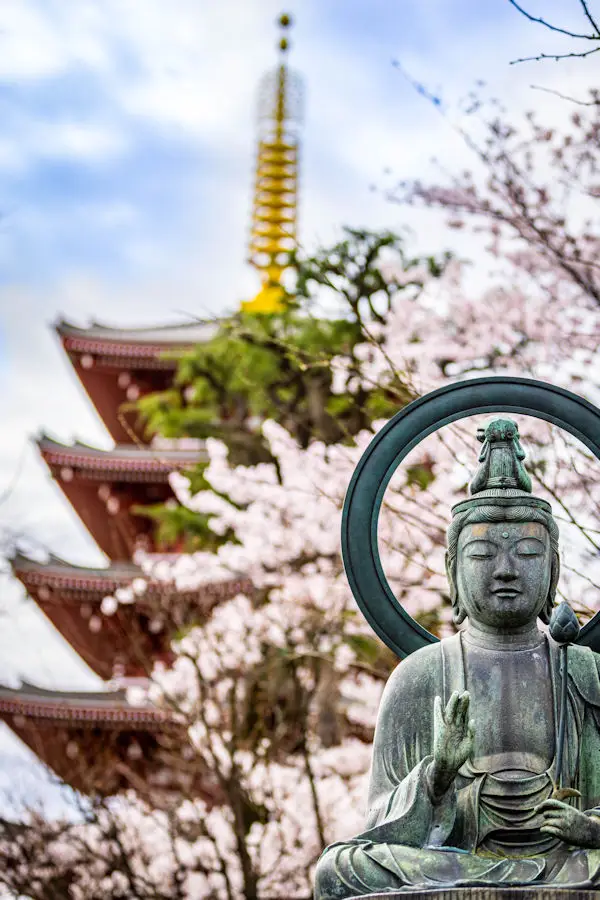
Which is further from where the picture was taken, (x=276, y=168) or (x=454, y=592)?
(x=276, y=168)

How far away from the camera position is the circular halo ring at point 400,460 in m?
5.39

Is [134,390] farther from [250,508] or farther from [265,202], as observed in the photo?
[250,508]

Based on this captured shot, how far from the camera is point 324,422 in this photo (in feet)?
53.5

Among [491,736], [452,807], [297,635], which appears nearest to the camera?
[452,807]

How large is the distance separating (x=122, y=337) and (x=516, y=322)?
15159 mm

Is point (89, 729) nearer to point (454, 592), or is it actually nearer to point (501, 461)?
point (454, 592)

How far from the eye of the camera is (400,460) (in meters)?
5.51

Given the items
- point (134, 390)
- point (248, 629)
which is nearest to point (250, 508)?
point (248, 629)

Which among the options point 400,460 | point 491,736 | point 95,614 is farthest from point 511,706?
point 95,614

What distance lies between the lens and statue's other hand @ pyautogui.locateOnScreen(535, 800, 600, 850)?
181 inches

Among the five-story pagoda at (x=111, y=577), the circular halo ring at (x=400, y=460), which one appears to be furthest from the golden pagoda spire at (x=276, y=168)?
the circular halo ring at (x=400, y=460)

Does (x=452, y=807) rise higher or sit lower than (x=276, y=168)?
lower

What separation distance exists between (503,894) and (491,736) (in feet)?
2.24

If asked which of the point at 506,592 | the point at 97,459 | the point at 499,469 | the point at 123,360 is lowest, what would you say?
the point at 506,592
